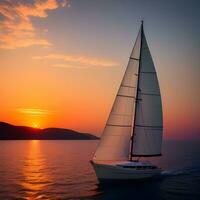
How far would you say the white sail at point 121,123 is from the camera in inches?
1411

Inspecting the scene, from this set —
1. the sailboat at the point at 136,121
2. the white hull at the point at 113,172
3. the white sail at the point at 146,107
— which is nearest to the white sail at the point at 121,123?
the sailboat at the point at 136,121

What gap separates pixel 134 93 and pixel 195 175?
20.3 meters

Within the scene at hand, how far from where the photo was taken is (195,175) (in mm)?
47375

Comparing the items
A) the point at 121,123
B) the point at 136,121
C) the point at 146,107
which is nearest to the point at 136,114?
the point at 136,121

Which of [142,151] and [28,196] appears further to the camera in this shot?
[142,151]

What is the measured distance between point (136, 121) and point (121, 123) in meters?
2.40

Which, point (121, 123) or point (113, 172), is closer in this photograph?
point (113, 172)

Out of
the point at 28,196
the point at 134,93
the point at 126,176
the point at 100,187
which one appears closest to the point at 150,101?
the point at 134,93

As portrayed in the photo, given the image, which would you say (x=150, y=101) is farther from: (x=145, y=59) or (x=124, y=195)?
(x=124, y=195)

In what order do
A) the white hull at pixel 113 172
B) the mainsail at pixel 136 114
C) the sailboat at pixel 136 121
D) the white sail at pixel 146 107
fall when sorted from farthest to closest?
the white sail at pixel 146 107
the mainsail at pixel 136 114
the sailboat at pixel 136 121
the white hull at pixel 113 172

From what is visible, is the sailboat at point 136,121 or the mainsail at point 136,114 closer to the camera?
the sailboat at point 136,121

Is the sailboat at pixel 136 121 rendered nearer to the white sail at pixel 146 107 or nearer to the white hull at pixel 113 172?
the white sail at pixel 146 107

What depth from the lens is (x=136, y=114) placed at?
3741 cm

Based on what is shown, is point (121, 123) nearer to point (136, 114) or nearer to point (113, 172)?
point (136, 114)
